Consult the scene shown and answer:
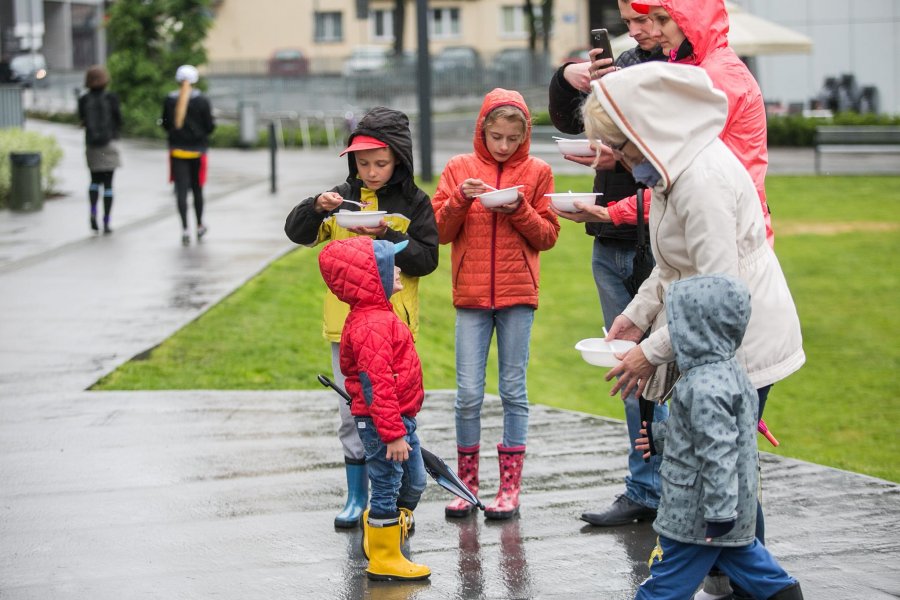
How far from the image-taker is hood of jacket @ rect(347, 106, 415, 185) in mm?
5398

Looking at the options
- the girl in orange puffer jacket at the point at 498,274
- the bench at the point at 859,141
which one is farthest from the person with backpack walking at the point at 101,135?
the bench at the point at 859,141

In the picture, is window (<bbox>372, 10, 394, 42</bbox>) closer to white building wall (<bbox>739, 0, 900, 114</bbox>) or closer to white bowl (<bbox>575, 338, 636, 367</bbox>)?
white building wall (<bbox>739, 0, 900, 114</bbox>)

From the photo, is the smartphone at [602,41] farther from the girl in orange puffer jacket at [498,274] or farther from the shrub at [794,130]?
the shrub at [794,130]

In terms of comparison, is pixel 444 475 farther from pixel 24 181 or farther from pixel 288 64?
pixel 288 64

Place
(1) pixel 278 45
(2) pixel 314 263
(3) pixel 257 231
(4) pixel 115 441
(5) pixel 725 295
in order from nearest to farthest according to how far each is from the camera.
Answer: (5) pixel 725 295, (4) pixel 115 441, (2) pixel 314 263, (3) pixel 257 231, (1) pixel 278 45

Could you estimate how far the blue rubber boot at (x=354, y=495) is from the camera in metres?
5.65

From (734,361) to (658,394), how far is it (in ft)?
1.47

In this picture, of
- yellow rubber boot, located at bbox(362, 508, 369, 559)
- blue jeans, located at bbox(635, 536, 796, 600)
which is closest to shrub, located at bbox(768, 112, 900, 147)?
yellow rubber boot, located at bbox(362, 508, 369, 559)

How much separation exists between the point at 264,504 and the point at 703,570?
2519 mm

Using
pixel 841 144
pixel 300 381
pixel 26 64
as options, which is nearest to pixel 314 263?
pixel 300 381

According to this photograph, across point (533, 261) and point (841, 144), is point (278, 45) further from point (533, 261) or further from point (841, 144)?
point (533, 261)

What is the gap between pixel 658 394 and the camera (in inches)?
177

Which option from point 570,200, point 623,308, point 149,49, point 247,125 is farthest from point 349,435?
point 149,49

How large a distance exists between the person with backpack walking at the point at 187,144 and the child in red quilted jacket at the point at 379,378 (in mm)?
10430
